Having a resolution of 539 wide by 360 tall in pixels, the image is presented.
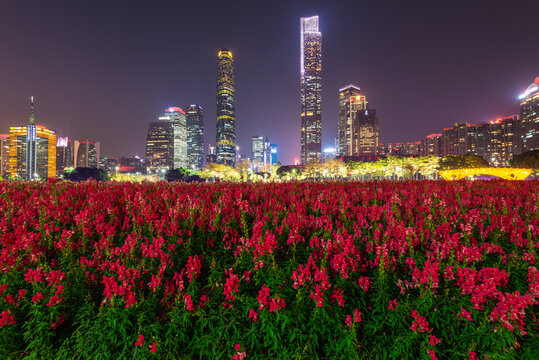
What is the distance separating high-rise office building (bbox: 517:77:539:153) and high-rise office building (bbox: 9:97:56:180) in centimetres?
29560

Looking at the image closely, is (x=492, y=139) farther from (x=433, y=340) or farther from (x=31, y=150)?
(x=31, y=150)

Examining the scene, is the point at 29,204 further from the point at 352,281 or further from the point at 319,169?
the point at 319,169

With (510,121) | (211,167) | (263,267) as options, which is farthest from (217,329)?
(510,121)

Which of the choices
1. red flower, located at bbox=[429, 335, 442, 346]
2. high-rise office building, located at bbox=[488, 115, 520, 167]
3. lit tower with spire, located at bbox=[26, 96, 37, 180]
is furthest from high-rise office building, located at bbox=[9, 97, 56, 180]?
high-rise office building, located at bbox=[488, 115, 520, 167]

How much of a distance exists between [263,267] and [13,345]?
9.28 ft

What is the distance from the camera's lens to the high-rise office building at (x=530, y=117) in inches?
5586

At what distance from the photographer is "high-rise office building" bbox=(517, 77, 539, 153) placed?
142 meters

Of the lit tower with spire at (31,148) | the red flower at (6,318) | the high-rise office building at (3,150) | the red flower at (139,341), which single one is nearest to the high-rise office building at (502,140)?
the red flower at (139,341)

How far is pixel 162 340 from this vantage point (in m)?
2.52

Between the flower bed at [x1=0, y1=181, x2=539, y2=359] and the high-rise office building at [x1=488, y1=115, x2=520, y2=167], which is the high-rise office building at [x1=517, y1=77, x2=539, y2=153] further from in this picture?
the flower bed at [x1=0, y1=181, x2=539, y2=359]

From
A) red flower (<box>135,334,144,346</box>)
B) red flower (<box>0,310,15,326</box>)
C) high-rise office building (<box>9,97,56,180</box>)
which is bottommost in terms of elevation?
red flower (<box>135,334,144,346</box>)

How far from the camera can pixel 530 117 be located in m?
146

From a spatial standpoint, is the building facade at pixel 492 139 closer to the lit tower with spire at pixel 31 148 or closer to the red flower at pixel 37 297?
the red flower at pixel 37 297

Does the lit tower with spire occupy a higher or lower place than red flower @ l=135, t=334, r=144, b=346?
higher
